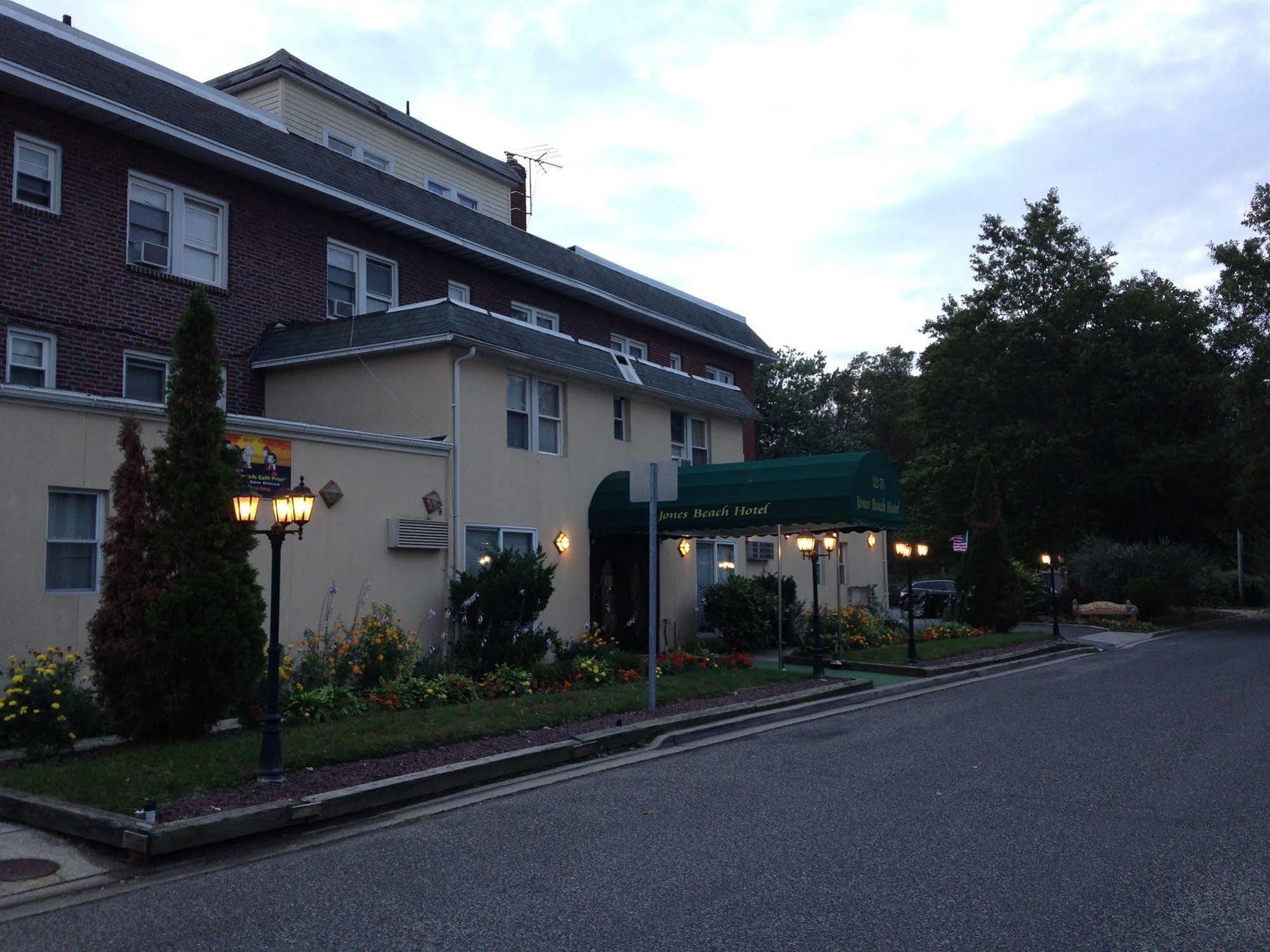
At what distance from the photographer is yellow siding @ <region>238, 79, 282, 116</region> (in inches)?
851

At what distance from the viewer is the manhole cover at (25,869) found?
6.71 m

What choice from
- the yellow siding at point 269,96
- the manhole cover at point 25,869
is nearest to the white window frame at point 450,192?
the yellow siding at point 269,96

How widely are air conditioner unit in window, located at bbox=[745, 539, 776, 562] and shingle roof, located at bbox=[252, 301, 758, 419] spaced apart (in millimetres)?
6079

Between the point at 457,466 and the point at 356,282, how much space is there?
17.5 feet

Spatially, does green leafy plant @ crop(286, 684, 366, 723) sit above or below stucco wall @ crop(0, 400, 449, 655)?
below

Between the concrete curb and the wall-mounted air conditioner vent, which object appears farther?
the concrete curb

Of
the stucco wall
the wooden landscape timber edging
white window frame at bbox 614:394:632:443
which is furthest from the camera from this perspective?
white window frame at bbox 614:394:632:443

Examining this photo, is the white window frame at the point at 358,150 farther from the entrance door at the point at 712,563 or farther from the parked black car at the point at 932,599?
the parked black car at the point at 932,599

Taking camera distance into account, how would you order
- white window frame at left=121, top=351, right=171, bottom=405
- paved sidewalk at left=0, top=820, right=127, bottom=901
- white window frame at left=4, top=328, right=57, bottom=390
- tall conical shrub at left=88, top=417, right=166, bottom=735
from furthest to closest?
1. white window frame at left=121, top=351, right=171, bottom=405
2. white window frame at left=4, top=328, right=57, bottom=390
3. tall conical shrub at left=88, top=417, right=166, bottom=735
4. paved sidewalk at left=0, top=820, right=127, bottom=901

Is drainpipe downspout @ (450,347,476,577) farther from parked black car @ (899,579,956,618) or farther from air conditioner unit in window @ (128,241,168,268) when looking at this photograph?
parked black car @ (899,579,956,618)

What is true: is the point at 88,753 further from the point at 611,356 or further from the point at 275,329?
the point at 611,356

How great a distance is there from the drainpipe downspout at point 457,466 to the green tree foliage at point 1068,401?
3010cm

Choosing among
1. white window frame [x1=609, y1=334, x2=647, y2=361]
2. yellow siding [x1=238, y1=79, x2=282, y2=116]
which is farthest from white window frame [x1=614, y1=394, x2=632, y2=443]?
yellow siding [x1=238, y1=79, x2=282, y2=116]

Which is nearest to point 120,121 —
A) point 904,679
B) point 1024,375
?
point 904,679
